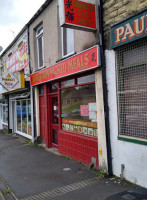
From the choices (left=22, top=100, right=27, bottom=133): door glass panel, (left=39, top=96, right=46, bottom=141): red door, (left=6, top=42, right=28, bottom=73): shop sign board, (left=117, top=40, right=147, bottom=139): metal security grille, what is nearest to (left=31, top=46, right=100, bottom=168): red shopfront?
(left=39, top=96, right=46, bottom=141): red door

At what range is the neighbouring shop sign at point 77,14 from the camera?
4578 mm

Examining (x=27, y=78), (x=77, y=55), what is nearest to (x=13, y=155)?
(x=27, y=78)

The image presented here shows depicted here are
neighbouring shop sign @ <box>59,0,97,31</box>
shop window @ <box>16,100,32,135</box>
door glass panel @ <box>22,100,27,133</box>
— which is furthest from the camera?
door glass panel @ <box>22,100,27,133</box>

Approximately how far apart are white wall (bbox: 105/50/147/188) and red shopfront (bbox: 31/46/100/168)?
45 centimetres

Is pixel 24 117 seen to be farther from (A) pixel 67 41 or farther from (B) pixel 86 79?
(B) pixel 86 79

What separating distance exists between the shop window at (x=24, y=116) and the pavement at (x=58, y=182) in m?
3.93

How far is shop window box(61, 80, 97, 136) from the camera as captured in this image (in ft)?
18.7

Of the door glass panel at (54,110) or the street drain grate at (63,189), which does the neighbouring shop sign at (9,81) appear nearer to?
the door glass panel at (54,110)

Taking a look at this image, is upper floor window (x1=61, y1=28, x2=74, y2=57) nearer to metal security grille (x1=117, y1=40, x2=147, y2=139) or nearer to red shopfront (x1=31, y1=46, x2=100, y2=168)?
red shopfront (x1=31, y1=46, x2=100, y2=168)

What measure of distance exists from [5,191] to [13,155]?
3358 millimetres

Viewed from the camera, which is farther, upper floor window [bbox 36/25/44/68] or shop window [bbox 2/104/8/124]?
shop window [bbox 2/104/8/124]

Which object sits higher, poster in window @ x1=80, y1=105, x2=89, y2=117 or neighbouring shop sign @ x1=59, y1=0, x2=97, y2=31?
neighbouring shop sign @ x1=59, y1=0, x2=97, y2=31

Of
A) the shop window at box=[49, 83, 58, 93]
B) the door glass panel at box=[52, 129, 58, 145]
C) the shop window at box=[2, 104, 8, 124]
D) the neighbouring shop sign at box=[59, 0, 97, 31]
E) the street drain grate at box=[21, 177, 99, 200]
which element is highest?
the neighbouring shop sign at box=[59, 0, 97, 31]

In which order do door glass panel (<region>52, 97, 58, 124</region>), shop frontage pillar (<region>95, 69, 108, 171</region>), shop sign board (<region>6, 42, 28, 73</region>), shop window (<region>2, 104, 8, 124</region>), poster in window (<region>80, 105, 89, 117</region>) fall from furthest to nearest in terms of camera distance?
1. shop window (<region>2, 104, 8, 124</region>)
2. shop sign board (<region>6, 42, 28, 73</region>)
3. door glass panel (<region>52, 97, 58, 124</region>)
4. poster in window (<region>80, 105, 89, 117</region>)
5. shop frontage pillar (<region>95, 69, 108, 171</region>)
